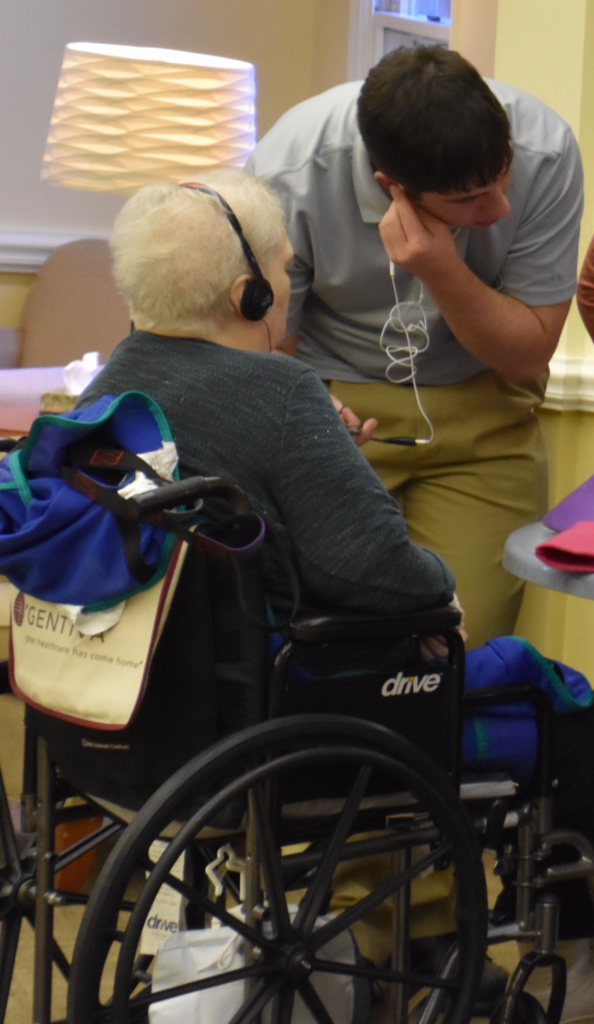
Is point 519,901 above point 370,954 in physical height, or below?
above

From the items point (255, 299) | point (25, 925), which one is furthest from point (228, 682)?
point (25, 925)

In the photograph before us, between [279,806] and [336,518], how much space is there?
0.29 metres

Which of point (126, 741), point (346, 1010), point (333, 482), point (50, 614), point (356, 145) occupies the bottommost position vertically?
point (346, 1010)

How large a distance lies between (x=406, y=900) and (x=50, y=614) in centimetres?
50

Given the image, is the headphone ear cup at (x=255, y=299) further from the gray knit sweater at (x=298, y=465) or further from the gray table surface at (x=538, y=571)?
the gray table surface at (x=538, y=571)

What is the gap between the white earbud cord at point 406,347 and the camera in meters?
1.68

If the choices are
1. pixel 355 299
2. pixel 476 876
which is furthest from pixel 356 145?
pixel 476 876

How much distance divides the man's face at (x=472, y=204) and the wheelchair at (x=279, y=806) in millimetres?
581

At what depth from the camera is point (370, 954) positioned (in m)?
1.40

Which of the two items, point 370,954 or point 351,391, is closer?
point 370,954

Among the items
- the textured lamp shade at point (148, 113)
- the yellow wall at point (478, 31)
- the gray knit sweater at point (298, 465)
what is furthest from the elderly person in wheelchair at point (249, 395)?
the yellow wall at point (478, 31)

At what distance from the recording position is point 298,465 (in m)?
1.11

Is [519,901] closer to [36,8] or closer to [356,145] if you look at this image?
[356,145]

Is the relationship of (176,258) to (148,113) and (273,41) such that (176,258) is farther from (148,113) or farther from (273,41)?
(273,41)
